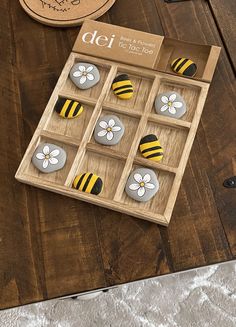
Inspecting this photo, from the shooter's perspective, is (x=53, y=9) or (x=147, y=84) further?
(x=53, y=9)

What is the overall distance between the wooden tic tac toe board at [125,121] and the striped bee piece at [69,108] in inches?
0.5

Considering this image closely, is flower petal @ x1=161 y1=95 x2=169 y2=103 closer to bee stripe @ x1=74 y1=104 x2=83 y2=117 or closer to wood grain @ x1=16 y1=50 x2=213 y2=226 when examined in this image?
wood grain @ x1=16 y1=50 x2=213 y2=226

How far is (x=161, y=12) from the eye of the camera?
96 centimetres

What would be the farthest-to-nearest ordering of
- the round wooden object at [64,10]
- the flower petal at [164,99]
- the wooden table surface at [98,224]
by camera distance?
the round wooden object at [64,10] → the flower petal at [164,99] → the wooden table surface at [98,224]

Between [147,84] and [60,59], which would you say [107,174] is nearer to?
[147,84]

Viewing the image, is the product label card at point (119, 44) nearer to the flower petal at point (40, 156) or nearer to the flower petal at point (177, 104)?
the flower petal at point (177, 104)

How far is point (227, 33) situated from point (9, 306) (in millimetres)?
769

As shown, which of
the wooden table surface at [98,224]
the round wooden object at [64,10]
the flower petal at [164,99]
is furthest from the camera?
the round wooden object at [64,10]

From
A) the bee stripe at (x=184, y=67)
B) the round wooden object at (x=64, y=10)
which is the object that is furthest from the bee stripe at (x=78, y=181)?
the round wooden object at (x=64, y=10)

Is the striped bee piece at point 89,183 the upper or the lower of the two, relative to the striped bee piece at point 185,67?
lower

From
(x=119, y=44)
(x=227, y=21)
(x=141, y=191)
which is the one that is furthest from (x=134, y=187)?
(x=227, y=21)

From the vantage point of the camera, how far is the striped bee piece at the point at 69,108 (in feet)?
2.64

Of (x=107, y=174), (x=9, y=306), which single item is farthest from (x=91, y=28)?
(x=9, y=306)

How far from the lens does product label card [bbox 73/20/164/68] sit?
0.86 meters
